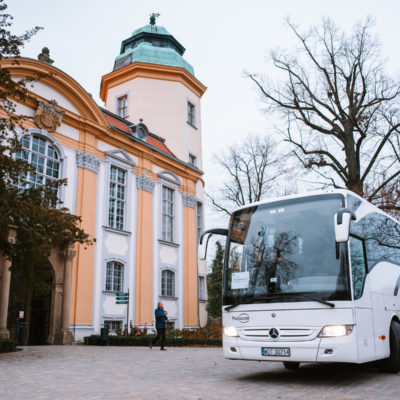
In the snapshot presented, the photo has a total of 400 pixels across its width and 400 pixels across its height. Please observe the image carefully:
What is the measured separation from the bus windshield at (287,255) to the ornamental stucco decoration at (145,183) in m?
15.5

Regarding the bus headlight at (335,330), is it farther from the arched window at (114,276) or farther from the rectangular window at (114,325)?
the arched window at (114,276)

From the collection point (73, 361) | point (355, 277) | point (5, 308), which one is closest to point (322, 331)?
point (355, 277)

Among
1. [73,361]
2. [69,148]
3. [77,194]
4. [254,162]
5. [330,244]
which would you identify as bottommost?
[73,361]

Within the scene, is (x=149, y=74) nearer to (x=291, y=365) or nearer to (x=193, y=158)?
(x=193, y=158)

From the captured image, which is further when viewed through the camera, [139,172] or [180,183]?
[180,183]

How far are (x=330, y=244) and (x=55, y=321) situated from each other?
1390 cm

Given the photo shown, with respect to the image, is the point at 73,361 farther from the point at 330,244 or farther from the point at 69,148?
the point at 69,148

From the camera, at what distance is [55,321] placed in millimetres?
17812

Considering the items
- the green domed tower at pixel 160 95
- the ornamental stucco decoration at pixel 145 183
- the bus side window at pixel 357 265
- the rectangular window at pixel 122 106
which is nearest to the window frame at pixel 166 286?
the ornamental stucco decoration at pixel 145 183

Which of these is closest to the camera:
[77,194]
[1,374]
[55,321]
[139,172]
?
[1,374]

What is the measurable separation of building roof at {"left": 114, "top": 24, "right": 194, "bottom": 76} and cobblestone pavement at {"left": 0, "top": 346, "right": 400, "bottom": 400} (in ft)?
78.5

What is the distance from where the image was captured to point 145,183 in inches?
923

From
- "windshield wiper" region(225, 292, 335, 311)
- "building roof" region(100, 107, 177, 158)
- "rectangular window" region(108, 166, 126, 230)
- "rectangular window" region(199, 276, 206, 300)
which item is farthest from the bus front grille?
"rectangular window" region(199, 276, 206, 300)

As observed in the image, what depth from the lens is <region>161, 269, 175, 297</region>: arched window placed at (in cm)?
2392
